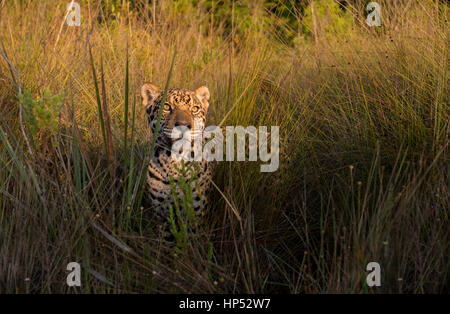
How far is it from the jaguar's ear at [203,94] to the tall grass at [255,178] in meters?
0.31

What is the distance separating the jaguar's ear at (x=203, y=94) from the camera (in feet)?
12.2

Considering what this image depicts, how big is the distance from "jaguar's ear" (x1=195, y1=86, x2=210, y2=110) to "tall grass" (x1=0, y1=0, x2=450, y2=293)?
31 cm

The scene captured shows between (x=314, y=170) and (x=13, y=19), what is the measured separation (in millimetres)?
3865

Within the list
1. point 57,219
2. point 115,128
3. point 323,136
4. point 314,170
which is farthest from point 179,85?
point 57,219

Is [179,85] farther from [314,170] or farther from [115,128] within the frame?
[314,170]

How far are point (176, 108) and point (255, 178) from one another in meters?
0.67

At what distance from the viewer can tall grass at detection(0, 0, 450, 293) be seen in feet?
9.14

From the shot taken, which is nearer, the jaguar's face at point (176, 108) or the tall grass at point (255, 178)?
the tall grass at point (255, 178)

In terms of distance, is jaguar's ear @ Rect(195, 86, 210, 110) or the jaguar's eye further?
jaguar's ear @ Rect(195, 86, 210, 110)

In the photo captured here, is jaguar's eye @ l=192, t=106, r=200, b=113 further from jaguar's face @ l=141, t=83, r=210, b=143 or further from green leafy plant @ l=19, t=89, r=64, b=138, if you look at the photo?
green leafy plant @ l=19, t=89, r=64, b=138
